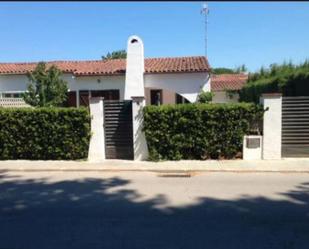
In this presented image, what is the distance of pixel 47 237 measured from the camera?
210 inches

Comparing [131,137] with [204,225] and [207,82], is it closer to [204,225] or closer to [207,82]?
[204,225]

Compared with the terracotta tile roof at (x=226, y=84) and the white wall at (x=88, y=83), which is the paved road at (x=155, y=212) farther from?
the terracotta tile roof at (x=226, y=84)

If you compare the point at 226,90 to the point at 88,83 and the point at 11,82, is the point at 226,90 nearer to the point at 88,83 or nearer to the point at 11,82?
the point at 88,83

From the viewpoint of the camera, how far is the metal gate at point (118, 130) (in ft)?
42.0

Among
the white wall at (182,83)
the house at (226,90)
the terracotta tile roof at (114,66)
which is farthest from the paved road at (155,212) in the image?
the house at (226,90)

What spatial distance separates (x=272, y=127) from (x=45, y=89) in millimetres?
10991

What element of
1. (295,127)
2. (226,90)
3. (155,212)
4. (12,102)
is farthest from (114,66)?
(155,212)

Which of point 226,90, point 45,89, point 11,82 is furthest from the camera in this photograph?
point 226,90

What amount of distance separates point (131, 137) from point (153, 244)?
786 cm

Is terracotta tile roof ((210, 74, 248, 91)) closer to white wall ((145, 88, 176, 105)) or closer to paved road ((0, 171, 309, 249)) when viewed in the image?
white wall ((145, 88, 176, 105))

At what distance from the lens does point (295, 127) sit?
12.4 meters

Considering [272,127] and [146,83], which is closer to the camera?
[272,127]

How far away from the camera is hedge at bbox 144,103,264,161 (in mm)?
12227

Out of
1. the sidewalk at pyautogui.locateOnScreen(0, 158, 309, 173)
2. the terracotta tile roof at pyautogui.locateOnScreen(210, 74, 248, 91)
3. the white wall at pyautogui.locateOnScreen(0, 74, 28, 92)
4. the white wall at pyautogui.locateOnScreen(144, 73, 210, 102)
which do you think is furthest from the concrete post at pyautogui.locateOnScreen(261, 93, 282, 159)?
the terracotta tile roof at pyautogui.locateOnScreen(210, 74, 248, 91)
